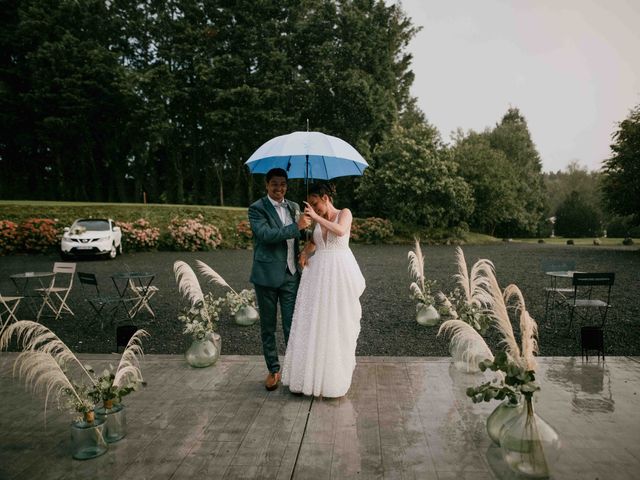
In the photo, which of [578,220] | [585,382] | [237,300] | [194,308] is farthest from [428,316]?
[578,220]

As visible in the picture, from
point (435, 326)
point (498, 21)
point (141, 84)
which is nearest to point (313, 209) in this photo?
point (435, 326)

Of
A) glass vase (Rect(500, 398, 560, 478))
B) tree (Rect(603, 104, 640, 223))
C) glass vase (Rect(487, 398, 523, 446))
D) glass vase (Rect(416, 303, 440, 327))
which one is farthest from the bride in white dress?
tree (Rect(603, 104, 640, 223))

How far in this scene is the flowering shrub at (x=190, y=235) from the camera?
73.8ft

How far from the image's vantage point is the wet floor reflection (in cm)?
477

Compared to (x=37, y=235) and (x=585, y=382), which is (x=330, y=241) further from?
(x=37, y=235)

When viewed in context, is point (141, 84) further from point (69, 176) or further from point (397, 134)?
point (397, 134)

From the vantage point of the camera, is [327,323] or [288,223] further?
[288,223]

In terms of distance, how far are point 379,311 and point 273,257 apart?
517 cm

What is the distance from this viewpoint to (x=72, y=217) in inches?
854

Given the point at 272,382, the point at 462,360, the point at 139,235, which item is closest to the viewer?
the point at 272,382

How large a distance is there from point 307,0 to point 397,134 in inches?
569

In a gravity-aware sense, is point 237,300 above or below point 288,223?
below

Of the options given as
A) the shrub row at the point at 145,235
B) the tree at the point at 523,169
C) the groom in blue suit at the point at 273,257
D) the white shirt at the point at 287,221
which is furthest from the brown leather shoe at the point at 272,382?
the tree at the point at 523,169

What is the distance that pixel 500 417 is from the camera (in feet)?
12.2
